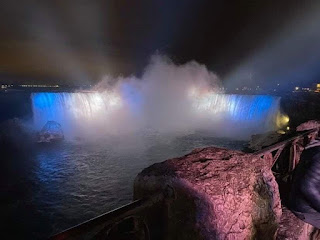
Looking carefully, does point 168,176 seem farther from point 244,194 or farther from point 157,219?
point 244,194

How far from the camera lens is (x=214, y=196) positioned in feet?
6.56

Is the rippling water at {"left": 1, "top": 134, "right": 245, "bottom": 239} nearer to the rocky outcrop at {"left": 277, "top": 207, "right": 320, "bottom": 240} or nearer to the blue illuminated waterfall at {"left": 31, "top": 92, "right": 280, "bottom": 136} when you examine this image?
the blue illuminated waterfall at {"left": 31, "top": 92, "right": 280, "bottom": 136}

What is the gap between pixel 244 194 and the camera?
2.16m

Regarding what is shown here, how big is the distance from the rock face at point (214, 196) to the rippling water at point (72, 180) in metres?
8.66

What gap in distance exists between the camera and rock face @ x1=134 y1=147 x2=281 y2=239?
1976 mm

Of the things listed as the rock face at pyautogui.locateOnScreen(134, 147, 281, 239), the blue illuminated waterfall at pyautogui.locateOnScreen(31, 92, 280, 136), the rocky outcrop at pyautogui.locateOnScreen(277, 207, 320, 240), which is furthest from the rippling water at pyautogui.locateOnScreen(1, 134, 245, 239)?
the rock face at pyautogui.locateOnScreen(134, 147, 281, 239)

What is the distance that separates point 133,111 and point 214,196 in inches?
1460

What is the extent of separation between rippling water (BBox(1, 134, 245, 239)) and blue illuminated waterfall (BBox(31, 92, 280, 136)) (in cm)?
745

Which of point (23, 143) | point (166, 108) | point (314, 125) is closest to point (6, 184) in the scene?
point (23, 143)

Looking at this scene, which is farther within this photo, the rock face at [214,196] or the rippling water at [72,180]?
the rippling water at [72,180]

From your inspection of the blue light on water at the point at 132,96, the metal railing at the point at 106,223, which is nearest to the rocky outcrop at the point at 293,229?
the metal railing at the point at 106,223

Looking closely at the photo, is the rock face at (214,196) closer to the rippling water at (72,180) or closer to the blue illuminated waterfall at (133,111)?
the rippling water at (72,180)

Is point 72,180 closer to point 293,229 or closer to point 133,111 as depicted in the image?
point 293,229

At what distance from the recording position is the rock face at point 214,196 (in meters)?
1.98
